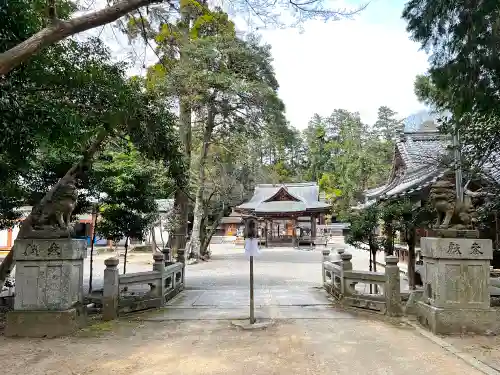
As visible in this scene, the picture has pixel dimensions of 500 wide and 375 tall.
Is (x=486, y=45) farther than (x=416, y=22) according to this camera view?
No

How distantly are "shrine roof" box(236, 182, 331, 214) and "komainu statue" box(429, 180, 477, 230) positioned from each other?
30260 millimetres

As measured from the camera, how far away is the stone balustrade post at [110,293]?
7559mm

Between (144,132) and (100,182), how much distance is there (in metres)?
3.00

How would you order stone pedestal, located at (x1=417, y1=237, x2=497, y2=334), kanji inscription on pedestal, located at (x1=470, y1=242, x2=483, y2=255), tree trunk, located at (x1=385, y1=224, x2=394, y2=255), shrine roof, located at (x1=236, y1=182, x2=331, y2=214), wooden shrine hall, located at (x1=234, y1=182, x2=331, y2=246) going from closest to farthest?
stone pedestal, located at (x1=417, y1=237, x2=497, y2=334) → kanji inscription on pedestal, located at (x1=470, y1=242, x2=483, y2=255) → tree trunk, located at (x1=385, y1=224, x2=394, y2=255) → wooden shrine hall, located at (x1=234, y1=182, x2=331, y2=246) → shrine roof, located at (x1=236, y1=182, x2=331, y2=214)

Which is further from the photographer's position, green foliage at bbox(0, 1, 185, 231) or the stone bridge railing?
the stone bridge railing

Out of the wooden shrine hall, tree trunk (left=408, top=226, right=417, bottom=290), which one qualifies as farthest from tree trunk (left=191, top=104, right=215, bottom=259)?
the wooden shrine hall

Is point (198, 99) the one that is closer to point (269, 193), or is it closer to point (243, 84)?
point (243, 84)

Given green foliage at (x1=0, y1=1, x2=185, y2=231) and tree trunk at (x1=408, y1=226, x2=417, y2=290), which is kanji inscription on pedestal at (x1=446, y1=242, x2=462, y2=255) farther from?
green foliage at (x1=0, y1=1, x2=185, y2=231)

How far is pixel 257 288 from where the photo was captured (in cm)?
1185

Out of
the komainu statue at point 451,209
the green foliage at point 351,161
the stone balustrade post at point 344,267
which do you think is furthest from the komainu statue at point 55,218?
the green foliage at point 351,161

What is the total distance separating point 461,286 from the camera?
6.35m

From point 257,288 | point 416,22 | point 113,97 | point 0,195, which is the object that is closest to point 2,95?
point 113,97

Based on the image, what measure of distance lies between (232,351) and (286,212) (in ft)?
106

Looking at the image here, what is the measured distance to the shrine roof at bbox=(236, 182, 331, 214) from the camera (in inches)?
1485
